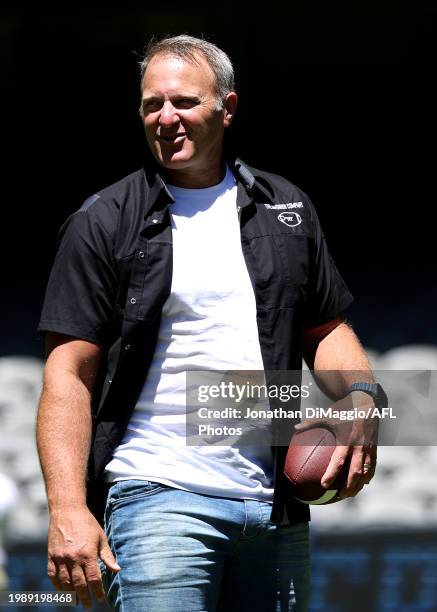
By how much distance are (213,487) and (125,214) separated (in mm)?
631

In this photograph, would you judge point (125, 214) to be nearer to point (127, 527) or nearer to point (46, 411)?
point (46, 411)

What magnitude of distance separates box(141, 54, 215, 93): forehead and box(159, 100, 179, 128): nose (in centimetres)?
4

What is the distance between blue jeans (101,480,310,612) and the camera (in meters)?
2.55

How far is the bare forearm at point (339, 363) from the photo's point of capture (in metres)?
2.89

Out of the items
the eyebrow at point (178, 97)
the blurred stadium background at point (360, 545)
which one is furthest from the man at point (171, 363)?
the blurred stadium background at point (360, 545)

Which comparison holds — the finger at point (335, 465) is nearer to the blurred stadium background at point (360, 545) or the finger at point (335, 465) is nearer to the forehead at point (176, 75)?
the forehead at point (176, 75)

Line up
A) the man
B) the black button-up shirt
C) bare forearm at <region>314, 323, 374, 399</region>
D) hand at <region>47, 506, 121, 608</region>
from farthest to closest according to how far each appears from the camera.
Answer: bare forearm at <region>314, 323, 374, 399</region> < the black button-up shirt < the man < hand at <region>47, 506, 121, 608</region>

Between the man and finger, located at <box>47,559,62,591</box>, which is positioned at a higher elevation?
the man

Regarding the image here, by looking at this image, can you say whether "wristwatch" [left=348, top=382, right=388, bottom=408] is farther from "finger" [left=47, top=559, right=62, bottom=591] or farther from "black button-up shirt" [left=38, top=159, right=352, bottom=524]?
"finger" [left=47, top=559, right=62, bottom=591]

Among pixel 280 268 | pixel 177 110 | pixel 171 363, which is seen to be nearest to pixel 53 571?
pixel 171 363

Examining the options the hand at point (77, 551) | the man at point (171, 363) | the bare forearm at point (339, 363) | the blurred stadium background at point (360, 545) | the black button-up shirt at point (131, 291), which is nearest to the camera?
the hand at point (77, 551)

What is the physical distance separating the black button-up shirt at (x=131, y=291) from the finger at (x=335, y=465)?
4.3 inches

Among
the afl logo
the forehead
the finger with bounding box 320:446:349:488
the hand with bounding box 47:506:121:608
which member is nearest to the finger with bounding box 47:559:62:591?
the hand with bounding box 47:506:121:608

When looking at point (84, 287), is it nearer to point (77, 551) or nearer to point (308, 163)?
point (77, 551)
